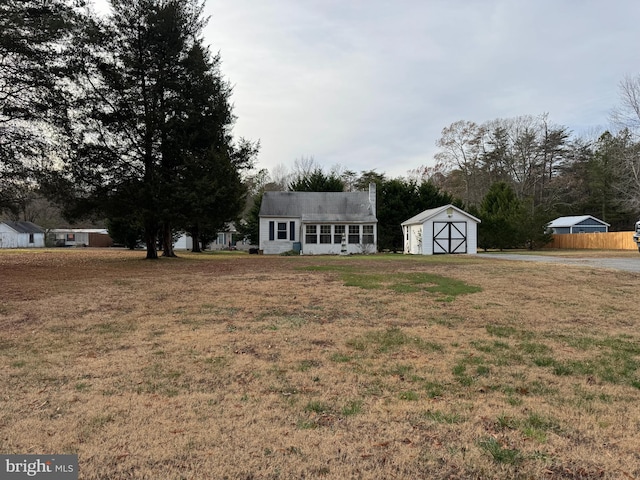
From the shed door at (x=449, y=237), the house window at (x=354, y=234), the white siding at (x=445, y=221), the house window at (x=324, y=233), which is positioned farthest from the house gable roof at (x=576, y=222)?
the house window at (x=324, y=233)

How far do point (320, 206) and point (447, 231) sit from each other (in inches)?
405

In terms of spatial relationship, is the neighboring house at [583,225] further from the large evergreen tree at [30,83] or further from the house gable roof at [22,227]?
the house gable roof at [22,227]

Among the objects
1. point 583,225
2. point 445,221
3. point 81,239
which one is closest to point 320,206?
point 445,221

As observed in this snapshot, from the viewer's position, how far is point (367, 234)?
31219 mm

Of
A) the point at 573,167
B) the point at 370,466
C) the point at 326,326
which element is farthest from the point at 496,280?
the point at 573,167

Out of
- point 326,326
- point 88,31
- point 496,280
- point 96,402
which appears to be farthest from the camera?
point 88,31

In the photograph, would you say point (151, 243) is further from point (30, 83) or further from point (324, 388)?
point (324, 388)

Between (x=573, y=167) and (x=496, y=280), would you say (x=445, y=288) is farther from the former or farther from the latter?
(x=573, y=167)

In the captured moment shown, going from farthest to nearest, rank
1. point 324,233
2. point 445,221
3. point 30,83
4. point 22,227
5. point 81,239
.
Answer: point 81,239, point 22,227, point 324,233, point 445,221, point 30,83

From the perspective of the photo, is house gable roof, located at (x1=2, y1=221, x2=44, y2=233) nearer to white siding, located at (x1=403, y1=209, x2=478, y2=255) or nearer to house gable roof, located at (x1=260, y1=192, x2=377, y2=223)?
house gable roof, located at (x1=260, y1=192, x2=377, y2=223)

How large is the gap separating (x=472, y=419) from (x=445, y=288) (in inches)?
291

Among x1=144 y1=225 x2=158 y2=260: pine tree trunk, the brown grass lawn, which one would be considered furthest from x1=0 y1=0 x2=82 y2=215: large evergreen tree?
the brown grass lawn

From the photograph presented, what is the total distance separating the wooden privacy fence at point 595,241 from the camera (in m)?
34.2

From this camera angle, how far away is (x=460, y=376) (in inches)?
167
